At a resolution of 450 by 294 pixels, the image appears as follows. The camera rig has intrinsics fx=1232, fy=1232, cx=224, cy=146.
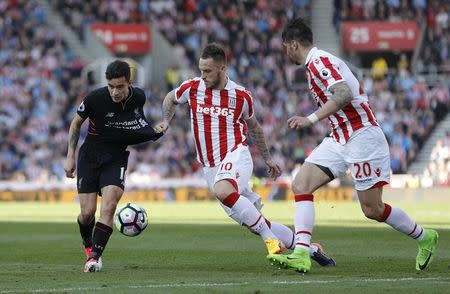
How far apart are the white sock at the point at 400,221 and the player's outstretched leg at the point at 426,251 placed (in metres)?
0.07

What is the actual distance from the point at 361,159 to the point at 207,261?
247cm

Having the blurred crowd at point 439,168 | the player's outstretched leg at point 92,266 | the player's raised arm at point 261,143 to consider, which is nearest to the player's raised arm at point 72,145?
the player's outstretched leg at point 92,266

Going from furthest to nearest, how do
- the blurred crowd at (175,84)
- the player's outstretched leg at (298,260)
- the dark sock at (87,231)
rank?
Answer: the blurred crowd at (175,84) < the dark sock at (87,231) < the player's outstretched leg at (298,260)

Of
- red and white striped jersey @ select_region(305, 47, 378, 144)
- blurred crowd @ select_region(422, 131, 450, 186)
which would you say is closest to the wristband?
red and white striped jersey @ select_region(305, 47, 378, 144)

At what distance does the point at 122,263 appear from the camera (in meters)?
12.9

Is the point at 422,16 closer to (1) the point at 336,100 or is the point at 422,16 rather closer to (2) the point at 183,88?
(2) the point at 183,88

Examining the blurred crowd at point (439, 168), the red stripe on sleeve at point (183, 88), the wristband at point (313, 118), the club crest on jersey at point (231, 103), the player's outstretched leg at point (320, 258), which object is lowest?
the blurred crowd at point (439, 168)

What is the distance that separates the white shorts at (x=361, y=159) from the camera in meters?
11.5

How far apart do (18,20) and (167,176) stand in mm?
8175

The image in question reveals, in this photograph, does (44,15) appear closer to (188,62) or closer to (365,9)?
(188,62)

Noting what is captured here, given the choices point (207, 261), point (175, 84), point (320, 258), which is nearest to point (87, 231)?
point (207, 261)

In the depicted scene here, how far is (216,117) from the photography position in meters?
12.3

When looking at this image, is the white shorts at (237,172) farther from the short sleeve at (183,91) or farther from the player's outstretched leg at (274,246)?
the short sleeve at (183,91)

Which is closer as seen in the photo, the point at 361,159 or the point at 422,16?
the point at 361,159
